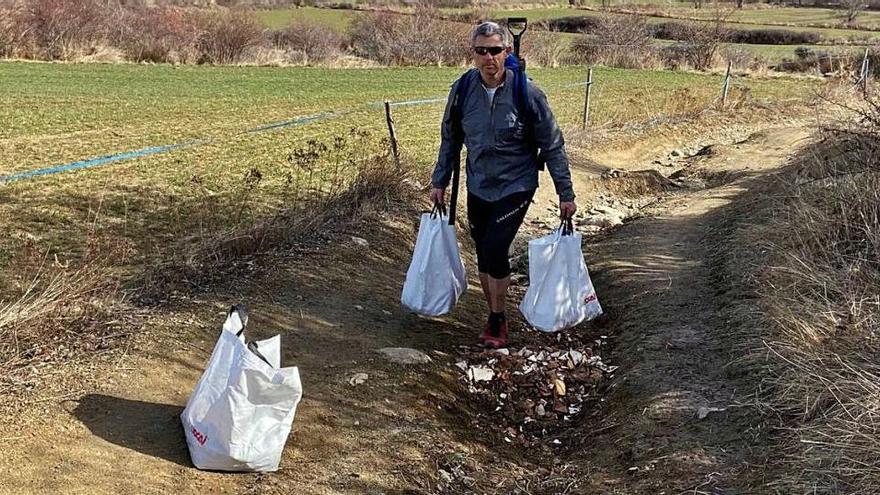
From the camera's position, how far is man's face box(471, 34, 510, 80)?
4.52 meters

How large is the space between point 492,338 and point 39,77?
22.3 meters

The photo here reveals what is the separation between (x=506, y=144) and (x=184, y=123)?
12391mm

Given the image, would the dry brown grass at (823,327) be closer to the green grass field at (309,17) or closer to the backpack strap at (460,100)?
the backpack strap at (460,100)

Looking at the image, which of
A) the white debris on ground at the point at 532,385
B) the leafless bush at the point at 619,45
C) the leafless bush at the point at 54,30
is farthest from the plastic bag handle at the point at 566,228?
the leafless bush at the point at 54,30

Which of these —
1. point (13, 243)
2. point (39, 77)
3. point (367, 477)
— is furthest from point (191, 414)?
point (39, 77)

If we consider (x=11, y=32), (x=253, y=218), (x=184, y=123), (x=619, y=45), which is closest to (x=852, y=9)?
(x=619, y=45)

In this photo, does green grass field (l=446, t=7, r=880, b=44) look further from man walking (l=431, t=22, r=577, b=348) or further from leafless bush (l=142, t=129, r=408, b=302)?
man walking (l=431, t=22, r=577, b=348)

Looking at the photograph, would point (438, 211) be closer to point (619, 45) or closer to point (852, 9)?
point (619, 45)

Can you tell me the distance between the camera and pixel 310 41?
3550 cm

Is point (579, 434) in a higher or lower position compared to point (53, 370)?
lower

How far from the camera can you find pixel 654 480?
3.67 m

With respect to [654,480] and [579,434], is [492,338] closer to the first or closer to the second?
[579,434]

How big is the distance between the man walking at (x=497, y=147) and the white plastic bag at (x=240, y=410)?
6.39 ft

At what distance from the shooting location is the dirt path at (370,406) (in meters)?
3.41
